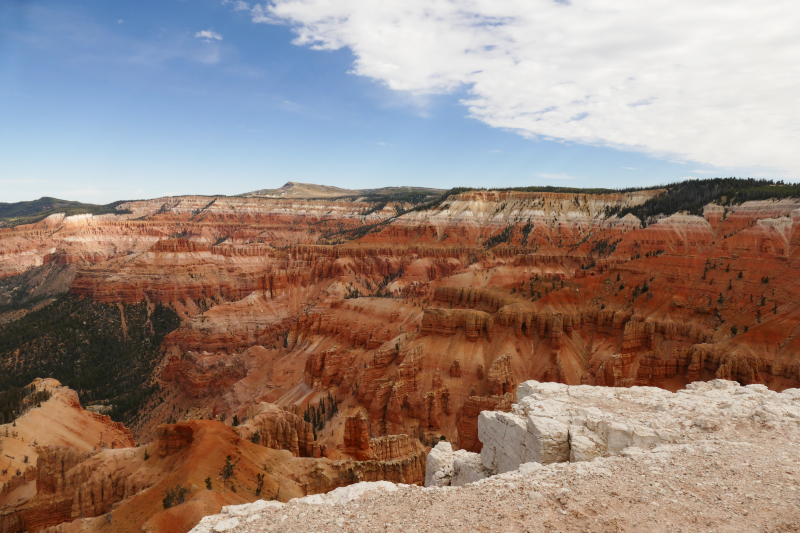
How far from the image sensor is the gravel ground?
1034 cm

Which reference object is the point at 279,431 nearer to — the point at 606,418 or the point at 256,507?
the point at 256,507

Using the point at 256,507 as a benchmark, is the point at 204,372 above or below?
below

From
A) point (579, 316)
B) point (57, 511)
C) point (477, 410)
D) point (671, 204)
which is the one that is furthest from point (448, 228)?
point (57, 511)

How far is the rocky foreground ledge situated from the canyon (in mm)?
1738

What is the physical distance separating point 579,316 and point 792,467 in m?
45.4

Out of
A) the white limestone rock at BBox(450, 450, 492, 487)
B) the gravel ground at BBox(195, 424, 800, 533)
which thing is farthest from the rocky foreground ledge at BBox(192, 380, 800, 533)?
the white limestone rock at BBox(450, 450, 492, 487)

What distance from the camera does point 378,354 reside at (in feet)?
184

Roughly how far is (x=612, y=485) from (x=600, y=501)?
1.04 metres

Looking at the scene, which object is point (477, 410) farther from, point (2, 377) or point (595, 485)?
point (2, 377)

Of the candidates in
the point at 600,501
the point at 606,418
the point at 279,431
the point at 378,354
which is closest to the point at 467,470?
the point at 606,418

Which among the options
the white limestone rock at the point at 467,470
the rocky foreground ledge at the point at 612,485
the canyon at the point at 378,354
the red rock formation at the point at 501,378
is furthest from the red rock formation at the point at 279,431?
the red rock formation at the point at 501,378

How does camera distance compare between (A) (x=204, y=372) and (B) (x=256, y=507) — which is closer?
(B) (x=256, y=507)

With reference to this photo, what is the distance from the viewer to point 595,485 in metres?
12.0

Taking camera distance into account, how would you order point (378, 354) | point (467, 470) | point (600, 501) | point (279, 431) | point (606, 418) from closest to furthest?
1. point (600, 501)
2. point (606, 418)
3. point (467, 470)
4. point (279, 431)
5. point (378, 354)
